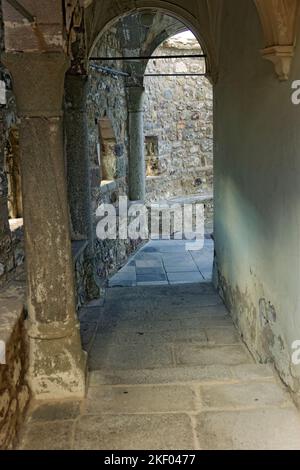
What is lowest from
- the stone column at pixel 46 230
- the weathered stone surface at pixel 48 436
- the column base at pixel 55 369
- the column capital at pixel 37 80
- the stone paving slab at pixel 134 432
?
the stone paving slab at pixel 134 432

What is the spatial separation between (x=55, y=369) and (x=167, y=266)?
5859 mm

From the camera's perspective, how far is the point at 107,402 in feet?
9.67

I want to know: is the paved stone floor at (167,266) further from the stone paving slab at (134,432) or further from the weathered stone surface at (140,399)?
the stone paving slab at (134,432)

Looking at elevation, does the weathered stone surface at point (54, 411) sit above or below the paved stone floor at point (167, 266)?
above

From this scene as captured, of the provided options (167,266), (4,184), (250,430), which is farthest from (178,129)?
(250,430)

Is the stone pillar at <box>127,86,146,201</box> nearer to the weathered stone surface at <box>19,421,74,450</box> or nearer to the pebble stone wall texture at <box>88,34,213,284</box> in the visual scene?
the pebble stone wall texture at <box>88,34,213,284</box>

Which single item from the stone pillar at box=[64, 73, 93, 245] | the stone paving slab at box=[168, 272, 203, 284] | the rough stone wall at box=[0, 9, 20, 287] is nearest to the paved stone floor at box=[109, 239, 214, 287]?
the stone paving slab at box=[168, 272, 203, 284]

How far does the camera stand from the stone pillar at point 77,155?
586cm

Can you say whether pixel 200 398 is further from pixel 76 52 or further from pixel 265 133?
pixel 76 52

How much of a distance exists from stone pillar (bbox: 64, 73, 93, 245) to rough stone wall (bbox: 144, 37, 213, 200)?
6508 millimetres

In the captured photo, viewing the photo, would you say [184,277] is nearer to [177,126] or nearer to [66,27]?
[66,27]

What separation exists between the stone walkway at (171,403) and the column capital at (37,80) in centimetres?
168

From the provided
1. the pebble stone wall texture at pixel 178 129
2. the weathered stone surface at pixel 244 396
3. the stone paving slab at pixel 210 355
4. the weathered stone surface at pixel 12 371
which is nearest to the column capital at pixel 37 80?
the weathered stone surface at pixel 12 371

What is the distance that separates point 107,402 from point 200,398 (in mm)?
551
